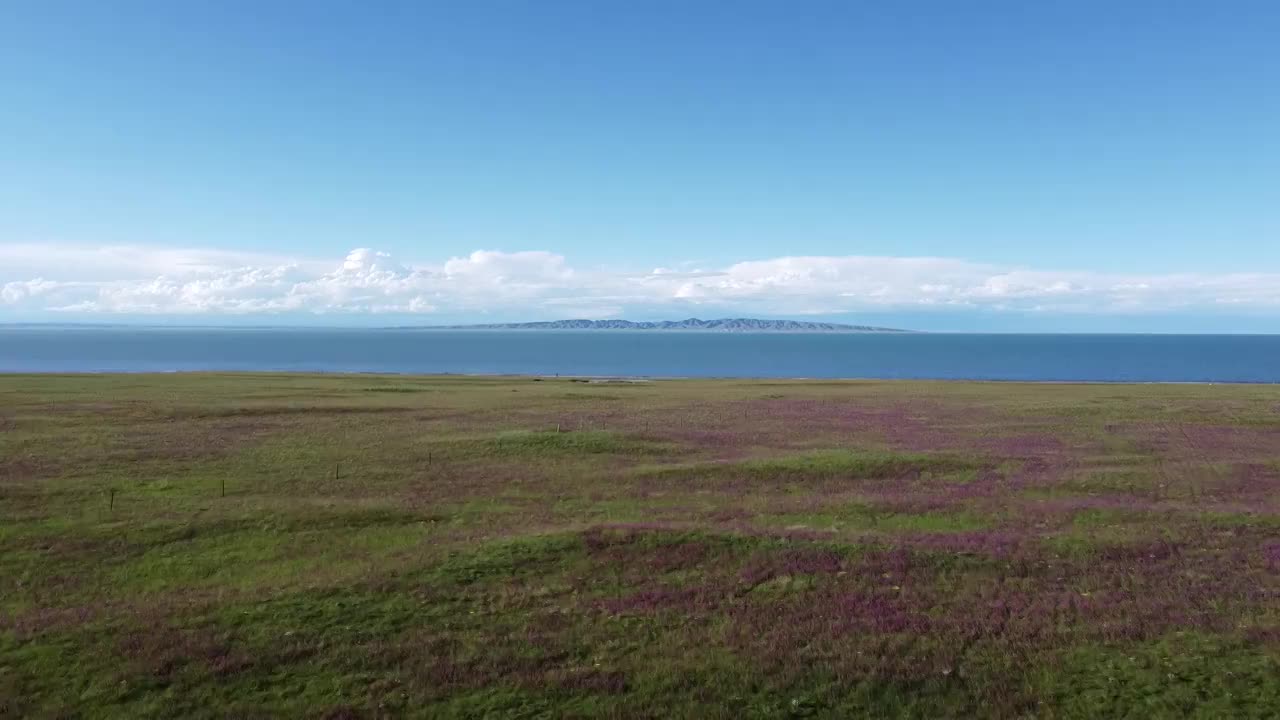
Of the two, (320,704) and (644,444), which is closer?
(320,704)

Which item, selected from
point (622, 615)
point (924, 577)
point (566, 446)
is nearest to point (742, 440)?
point (566, 446)

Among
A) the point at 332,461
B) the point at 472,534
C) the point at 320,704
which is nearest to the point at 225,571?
the point at 472,534

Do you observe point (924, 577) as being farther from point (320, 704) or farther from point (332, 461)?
point (332, 461)

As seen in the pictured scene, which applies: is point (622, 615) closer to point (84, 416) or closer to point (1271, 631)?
point (1271, 631)

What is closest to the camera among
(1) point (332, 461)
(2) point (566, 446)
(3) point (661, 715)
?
(3) point (661, 715)

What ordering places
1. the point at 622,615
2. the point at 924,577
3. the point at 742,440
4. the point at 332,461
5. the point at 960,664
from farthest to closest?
the point at 742,440 → the point at 332,461 → the point at 924,577 → the point at 622,615 → the point at 960,664

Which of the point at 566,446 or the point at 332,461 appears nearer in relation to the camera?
the point at 332,461
